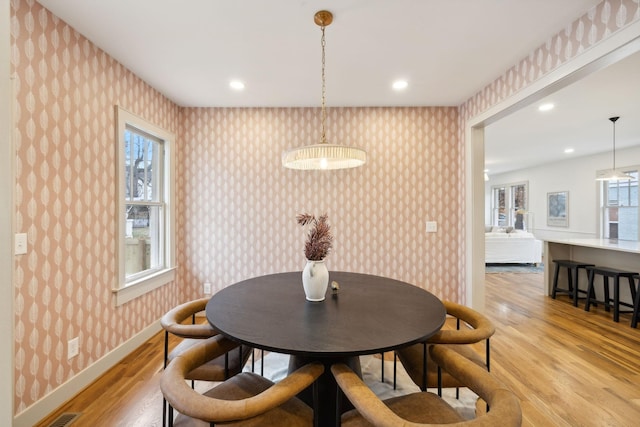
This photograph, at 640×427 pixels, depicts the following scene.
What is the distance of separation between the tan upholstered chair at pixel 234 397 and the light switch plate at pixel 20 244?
130 cm

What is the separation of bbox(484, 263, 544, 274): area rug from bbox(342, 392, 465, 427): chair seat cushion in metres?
5.64

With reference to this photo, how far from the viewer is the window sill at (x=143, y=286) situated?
8.16 feet

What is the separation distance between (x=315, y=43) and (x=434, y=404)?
2.38 meters

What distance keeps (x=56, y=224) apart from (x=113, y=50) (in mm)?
1449

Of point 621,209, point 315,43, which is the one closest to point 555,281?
point 621,209

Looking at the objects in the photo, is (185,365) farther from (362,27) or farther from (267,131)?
(267,131)

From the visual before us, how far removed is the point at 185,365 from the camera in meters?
1.20

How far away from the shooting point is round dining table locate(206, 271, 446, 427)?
1167 millimetres

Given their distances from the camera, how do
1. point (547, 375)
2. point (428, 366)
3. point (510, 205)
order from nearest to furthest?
point (428, 366) → point (547, 375) → point (510, 205)

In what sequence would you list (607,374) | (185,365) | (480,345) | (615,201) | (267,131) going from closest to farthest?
(185,365) → (607,374) → (480,345) → (267,131) → (615,201)

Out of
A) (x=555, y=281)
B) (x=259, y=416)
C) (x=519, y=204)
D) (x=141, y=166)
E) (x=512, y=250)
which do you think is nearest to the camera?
(x=259, y=416)

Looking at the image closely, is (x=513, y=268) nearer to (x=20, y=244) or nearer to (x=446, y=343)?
(x=446, y=343)

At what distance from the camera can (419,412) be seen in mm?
1185

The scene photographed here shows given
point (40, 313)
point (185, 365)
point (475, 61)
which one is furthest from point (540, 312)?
point (40, 313)
